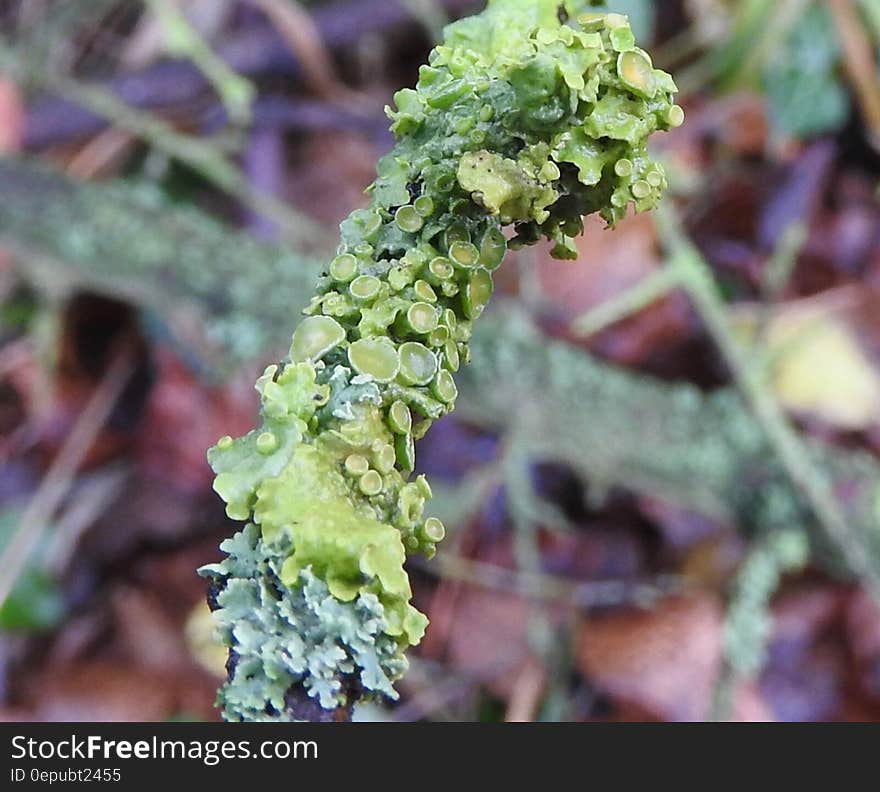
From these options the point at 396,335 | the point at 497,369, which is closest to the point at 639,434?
the point at 497,369

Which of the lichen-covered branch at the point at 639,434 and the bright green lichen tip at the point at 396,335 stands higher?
the lichen-covered branch at the point at 639,434

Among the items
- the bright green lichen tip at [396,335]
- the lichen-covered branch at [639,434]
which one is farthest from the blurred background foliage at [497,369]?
the bright green lichen tip at [396,335]

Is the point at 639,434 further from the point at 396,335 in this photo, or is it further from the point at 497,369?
the point at 396,335

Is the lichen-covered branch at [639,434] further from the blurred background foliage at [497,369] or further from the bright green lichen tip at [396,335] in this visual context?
the bright green lichen tip at [396,335]

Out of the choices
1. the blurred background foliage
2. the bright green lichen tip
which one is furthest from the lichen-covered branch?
the bright green lichen tip

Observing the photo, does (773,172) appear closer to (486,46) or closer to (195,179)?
(195,179)
